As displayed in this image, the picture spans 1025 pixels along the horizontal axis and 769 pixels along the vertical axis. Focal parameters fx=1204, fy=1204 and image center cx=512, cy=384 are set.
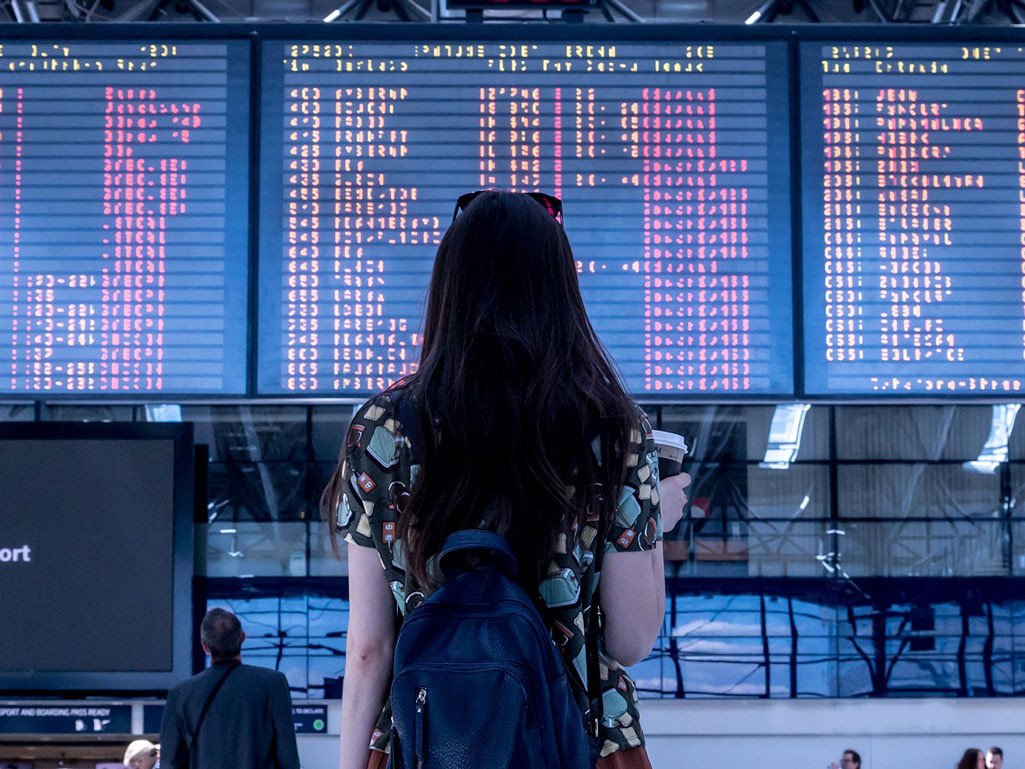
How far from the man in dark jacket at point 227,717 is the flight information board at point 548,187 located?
0.83 m

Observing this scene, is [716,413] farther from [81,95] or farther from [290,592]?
[81,95]

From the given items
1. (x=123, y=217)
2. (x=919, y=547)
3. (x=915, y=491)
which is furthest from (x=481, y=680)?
(x=915, y=491)

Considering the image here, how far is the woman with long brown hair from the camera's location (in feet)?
3.93

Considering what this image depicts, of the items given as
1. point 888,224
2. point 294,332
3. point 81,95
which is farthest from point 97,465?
point 888,224

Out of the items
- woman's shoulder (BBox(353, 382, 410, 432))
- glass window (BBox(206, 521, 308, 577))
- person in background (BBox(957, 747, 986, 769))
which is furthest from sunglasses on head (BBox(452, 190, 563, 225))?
glass window (BBox(206, 521, 308, 577))

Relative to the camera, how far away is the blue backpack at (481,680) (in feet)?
3.51

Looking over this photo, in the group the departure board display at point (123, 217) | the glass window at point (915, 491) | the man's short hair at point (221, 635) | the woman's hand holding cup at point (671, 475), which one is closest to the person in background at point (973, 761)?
the man's short hair at point (221, 635)

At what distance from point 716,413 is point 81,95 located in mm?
13389

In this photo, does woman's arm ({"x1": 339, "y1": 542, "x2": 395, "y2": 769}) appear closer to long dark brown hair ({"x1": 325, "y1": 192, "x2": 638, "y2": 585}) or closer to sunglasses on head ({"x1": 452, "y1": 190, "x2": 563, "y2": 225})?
long dark brown hair ({"x1": 325, "y1": 192, "x2": 638, "y2": 585})

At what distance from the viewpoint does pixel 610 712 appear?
1.24 metres

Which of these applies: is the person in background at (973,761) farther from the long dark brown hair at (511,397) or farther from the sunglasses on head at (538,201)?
the long dark brown hair at (511,397)

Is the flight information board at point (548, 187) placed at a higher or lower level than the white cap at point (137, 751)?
higher

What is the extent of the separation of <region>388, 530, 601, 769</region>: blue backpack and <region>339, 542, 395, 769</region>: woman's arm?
0.14m

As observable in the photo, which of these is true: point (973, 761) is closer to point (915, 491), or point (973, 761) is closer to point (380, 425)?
point (380, 425)
